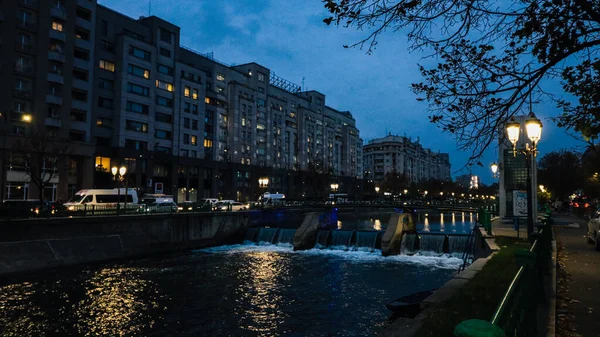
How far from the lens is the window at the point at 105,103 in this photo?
65.1 meters

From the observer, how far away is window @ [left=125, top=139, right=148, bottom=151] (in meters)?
67.9

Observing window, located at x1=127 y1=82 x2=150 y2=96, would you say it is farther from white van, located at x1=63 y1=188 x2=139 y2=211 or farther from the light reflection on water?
the light reflection on water

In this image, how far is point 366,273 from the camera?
25578mm

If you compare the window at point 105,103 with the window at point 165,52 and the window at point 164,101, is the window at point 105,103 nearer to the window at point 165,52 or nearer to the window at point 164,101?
the window at point 164,101

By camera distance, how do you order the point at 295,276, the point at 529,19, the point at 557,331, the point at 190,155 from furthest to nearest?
the point at 190,155
the point at 295,276
the point at 529,19
the point at 557,331

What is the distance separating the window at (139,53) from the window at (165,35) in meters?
5.97

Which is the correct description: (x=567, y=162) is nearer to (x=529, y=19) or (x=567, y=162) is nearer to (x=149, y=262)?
(x=149, y=262)

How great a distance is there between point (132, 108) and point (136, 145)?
623cm

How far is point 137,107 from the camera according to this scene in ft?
228

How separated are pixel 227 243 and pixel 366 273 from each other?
70.5 feet

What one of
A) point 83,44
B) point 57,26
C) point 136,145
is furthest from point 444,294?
point 136,145

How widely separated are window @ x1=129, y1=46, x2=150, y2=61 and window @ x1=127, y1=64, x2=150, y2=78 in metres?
1.95

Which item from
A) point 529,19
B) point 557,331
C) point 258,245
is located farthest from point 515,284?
point 258,245

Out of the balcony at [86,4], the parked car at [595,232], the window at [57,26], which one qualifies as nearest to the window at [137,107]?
the window at [57,26]
